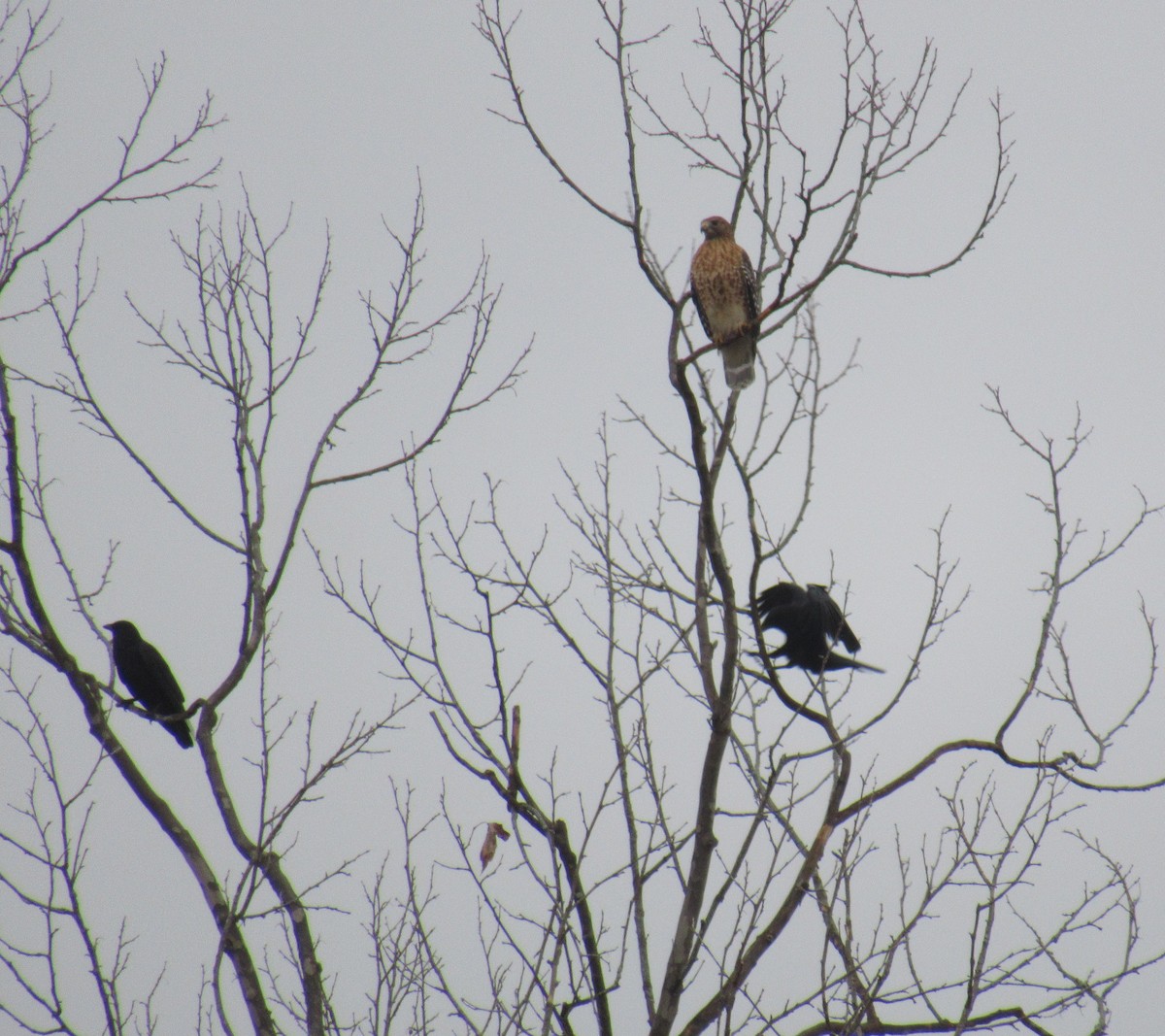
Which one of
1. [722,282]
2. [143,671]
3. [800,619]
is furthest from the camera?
[143,671]

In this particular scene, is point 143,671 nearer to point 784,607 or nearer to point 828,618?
point 784,607

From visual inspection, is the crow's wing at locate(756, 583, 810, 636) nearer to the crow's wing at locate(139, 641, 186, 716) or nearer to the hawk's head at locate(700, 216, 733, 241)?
the hawk's head at locate(700, 216, 733, 241)

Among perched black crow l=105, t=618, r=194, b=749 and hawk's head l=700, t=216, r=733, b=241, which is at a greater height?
hawk's head l=700, t=216, r=733, b=241

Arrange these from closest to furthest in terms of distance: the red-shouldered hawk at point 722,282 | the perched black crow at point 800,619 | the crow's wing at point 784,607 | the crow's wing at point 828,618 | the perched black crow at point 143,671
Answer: the crow's wing at point 828,618 → the perched black crow at point 800,619 → the crow's wing at point 784,607 → the red-shouldered hawk at point 722,282 → the perched black crow at point 143,671

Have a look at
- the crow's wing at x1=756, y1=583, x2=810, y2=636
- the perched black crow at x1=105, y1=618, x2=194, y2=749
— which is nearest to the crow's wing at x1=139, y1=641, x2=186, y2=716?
the perched black crow at x1=105, y1=618, x2=194, y2=749

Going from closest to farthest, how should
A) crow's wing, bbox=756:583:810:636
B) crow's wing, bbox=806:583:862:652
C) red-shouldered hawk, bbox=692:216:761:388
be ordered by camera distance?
crow's wing, bbox=806:583:862:652 < crow's wing, bbox=756:583:810:636 < red-shouldered hawk, bbox=692:216:761:388

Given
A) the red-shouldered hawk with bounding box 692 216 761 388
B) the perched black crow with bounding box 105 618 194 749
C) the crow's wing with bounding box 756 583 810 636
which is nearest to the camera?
the crow's wing with bounding box 756 583 810 636

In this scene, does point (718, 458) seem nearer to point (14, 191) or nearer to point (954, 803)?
point (954, 803)

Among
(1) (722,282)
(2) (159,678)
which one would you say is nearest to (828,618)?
(1) (722,282)

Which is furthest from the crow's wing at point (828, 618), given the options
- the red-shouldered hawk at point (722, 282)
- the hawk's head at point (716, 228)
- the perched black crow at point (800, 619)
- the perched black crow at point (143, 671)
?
the perched black crow at point (143, 671)

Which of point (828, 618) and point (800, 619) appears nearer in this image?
point (828, 618)

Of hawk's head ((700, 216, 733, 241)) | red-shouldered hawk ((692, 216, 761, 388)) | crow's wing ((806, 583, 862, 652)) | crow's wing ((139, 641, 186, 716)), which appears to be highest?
hawk's head ((700, 216, 733, 241))

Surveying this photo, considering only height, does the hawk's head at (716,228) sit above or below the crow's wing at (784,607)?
above

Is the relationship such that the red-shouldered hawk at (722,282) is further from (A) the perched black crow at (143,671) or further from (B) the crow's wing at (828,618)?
(A) the perched black crow at (143,671)
